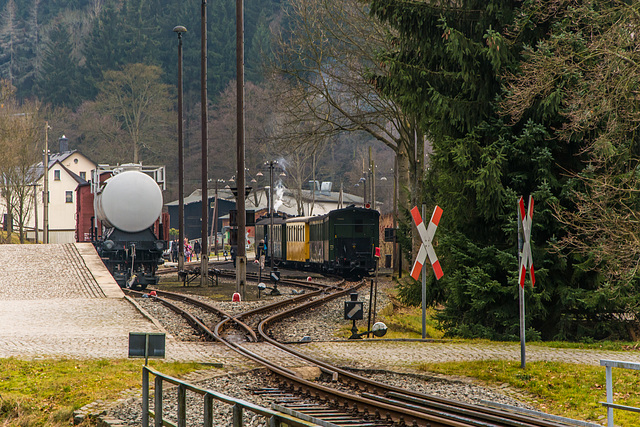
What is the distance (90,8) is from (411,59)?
10648cm

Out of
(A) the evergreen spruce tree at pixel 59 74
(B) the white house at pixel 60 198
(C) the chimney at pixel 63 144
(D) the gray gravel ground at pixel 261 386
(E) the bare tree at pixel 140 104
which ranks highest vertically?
(A) the evergreen spruce tree at pixel 59 74

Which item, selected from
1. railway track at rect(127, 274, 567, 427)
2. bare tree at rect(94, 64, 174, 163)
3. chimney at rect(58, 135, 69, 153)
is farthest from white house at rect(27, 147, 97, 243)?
railway track at rect(127, 274, 567, 427)

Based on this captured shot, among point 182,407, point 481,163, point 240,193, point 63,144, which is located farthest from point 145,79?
point 182,407

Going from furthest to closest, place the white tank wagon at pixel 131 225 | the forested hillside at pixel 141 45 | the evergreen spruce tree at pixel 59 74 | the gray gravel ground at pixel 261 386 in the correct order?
the evergreen spruce tree at pixel 59 74 < the forested hillside at pixel 141 45 < the white tank wagon at pixel 131 225 < the gray gravel ground at pixel 261 386

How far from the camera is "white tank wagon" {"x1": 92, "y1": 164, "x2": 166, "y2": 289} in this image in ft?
107

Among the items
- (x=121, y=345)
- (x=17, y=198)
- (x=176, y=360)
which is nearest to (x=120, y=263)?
(x=121, y=345)

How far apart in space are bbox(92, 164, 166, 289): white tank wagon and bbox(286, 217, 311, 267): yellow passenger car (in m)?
8.51

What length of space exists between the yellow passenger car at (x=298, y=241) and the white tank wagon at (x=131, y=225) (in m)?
8.51

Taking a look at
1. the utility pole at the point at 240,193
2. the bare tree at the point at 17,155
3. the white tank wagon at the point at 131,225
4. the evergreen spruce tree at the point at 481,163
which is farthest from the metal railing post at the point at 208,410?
the bare tree at the point at 17,155

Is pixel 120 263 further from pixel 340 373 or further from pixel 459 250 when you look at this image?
pixel 340 373

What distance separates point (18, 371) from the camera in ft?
35.7

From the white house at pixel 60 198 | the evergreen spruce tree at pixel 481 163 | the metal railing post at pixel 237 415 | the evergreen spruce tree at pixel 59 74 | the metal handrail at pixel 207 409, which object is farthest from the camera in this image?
the evergreen spruce tree at pixel 59 74

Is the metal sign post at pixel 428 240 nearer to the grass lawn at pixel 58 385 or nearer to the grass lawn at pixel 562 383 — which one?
the grass lawn at pixel 562 383

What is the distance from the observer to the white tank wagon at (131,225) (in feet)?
107
